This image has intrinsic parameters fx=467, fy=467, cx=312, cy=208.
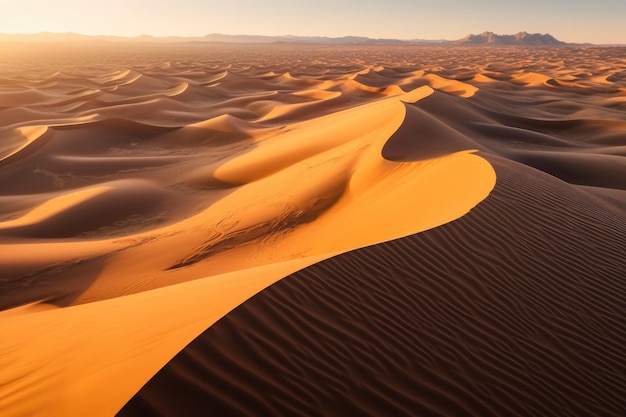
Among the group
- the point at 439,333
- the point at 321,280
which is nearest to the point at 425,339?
the point at 439,333

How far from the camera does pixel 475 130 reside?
1611 centimetres

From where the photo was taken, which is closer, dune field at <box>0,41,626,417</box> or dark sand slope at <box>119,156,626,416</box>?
dark sand slope at <box>119,156,626,416</box>

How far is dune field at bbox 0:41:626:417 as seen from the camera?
281 centimetres

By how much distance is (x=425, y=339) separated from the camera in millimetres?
3369

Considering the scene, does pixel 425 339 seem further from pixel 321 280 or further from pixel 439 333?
pixel 321 280

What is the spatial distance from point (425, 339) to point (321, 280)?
92cm

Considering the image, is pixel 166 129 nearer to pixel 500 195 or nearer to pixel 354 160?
pixel 354 160

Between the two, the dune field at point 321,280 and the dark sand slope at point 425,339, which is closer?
the dark sand slope at point 425,339

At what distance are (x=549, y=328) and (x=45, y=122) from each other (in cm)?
2089

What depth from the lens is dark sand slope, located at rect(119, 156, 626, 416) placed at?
2.70m

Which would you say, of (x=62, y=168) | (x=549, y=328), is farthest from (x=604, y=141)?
(x=62, y=168)

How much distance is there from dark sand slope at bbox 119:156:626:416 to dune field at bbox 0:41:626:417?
0.05ft

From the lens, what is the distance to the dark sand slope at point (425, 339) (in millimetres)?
2701

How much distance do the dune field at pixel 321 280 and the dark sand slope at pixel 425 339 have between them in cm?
1
